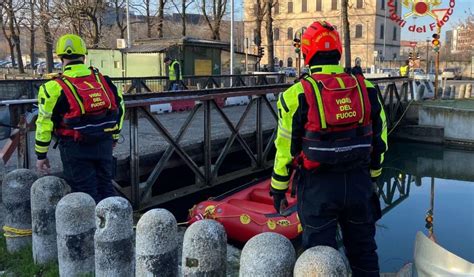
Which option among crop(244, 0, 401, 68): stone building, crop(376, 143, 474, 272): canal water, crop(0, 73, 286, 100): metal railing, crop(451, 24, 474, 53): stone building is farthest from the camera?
crop(244, 0, 401, 68): stone building

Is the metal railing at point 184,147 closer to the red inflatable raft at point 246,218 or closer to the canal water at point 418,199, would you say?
the canal water at point 418,199

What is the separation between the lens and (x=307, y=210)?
3.45m

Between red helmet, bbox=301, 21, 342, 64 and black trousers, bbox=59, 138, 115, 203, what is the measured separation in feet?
7.93

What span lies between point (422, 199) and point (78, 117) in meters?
9.02

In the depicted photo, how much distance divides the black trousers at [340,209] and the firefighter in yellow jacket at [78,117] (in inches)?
87.4

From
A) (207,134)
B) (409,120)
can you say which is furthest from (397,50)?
(207,134)

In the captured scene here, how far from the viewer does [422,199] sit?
37.7 ft

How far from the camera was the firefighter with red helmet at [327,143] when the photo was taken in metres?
3.31

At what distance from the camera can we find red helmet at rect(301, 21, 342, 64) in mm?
3402

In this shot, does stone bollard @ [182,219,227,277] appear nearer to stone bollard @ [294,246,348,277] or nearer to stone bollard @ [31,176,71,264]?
stone bollard @ [294,246,348,277]

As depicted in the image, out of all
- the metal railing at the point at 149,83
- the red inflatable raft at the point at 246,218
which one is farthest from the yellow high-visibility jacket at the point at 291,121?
the metal railing at the point at 149,83

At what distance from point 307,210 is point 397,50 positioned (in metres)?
89.2

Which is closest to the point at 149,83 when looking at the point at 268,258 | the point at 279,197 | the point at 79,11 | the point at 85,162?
the point at 79,11

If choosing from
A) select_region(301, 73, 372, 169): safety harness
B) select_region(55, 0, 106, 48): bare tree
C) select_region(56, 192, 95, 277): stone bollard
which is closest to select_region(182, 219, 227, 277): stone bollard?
select_region(301, 73, 372, 169): safety harness
